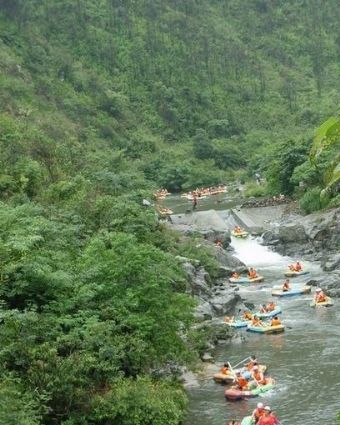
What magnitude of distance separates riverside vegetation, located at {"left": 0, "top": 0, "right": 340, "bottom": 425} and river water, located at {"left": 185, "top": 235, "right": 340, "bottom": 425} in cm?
127

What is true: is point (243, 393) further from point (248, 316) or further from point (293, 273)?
point (293, 273)

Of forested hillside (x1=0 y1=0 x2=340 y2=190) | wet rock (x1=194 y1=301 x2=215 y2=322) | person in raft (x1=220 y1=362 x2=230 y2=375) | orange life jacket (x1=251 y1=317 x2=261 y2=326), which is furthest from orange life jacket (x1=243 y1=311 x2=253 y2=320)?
forested hillside (x1=0 y1=0 x2=340 y2=190)

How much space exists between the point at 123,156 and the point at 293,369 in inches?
1670

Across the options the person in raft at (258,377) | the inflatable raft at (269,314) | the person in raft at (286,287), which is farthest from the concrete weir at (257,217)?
the person in raft at (258,377)

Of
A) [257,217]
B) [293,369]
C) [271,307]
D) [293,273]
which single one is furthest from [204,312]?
[257,217]

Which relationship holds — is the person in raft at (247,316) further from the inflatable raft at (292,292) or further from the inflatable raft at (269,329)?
the inflatable raft at (292,292)

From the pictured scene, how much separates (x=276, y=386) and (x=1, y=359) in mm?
7939

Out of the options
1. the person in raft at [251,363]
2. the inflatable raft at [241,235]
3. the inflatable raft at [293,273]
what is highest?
the person in raft at [251,363]

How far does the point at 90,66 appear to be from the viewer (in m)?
91.5

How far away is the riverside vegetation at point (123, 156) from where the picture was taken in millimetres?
14477

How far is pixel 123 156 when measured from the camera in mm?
60344

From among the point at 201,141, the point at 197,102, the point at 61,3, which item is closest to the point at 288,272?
the point at 201,141

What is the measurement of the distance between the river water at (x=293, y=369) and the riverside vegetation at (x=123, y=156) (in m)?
1.27

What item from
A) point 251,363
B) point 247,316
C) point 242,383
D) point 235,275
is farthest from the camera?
point 235,275
